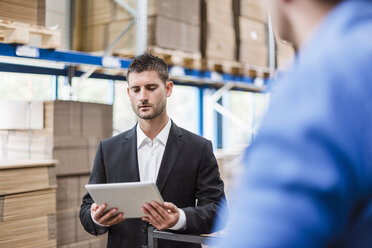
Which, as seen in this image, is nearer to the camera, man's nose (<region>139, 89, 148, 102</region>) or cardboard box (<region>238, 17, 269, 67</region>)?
man's nose (<region>139, 89, 148, 102</region>)

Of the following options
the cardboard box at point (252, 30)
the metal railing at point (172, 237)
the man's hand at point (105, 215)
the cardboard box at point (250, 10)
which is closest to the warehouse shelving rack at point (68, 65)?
the cardboard box at point (252, 30)

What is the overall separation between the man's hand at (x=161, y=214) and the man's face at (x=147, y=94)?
676mm

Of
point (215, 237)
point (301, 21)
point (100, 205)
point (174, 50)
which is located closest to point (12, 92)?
point (174, 50)

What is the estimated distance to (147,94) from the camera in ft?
9.06

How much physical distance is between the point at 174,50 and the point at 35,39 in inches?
59.7

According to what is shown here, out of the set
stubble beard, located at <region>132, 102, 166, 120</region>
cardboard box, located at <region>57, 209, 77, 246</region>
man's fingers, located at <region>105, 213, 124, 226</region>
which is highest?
stubble beard, located at <region>132, 102, 166, 120</region>

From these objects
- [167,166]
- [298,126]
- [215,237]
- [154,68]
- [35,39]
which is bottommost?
[215,237]

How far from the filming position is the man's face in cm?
274

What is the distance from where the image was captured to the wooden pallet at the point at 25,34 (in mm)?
3611

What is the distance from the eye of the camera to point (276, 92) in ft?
1.50

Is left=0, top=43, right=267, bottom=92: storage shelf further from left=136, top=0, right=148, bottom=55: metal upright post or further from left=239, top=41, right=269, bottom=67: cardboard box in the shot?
left=239, top=41, right=269, bottom=67: cardboard box

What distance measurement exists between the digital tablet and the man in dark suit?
0.32 m

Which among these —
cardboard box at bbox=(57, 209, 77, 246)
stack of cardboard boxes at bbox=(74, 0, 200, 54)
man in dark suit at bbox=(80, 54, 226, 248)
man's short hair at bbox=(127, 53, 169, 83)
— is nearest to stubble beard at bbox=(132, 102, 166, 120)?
man in dark suit at bbox=(80, 54, 226, 248)

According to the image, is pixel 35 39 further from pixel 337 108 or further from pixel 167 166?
pixel 337 108
